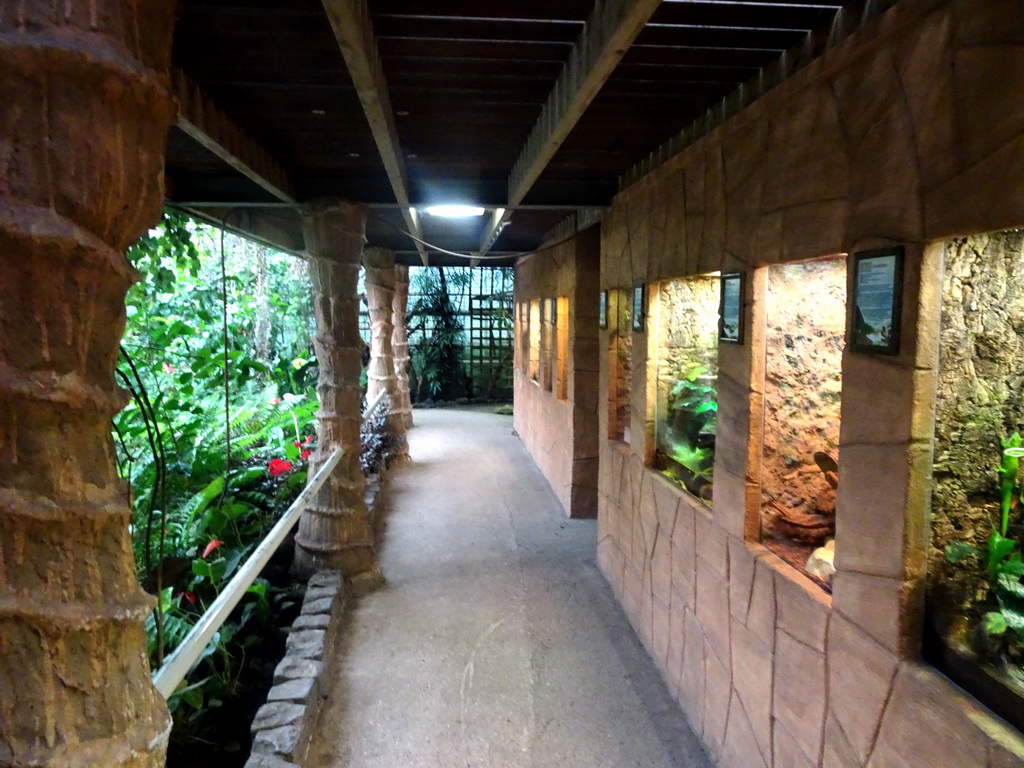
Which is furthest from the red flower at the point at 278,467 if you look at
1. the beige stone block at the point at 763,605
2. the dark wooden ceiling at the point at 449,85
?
the beige stone block at the point at 763,605

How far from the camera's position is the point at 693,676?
3410mm

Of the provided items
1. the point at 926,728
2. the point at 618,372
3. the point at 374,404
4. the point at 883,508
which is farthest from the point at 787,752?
the point at 374,404

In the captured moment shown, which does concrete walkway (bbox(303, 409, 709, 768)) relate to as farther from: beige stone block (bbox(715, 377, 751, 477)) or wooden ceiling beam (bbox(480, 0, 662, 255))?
wooden ceiling beam (bbox(480, 0, 662, 255))

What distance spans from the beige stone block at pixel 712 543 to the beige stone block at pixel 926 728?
1109 mm

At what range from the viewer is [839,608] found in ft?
7.00

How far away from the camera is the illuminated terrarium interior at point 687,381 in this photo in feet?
11.5

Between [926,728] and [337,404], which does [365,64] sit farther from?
[337,404]

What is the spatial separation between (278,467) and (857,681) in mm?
4913

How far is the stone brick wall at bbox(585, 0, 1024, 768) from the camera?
5.36 feet

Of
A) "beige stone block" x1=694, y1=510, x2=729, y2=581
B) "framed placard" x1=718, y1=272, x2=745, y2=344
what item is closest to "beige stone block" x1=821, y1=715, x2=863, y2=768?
"beige stone block" x1=694, y1=510, x2=729, y2=581

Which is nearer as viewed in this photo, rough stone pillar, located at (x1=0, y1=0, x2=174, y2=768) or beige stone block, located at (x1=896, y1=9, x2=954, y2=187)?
rough stone pillar, located at (x1=0, y1=0, x2=174, y2=768)

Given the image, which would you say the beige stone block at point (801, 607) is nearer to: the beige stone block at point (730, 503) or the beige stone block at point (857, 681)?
the beige stone block at point (857, 681)

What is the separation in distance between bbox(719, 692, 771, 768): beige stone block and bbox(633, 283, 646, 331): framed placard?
2.22 metres

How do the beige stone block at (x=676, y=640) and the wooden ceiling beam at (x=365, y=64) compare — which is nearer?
the wooden ceiling beam at (x=365, y=64)
